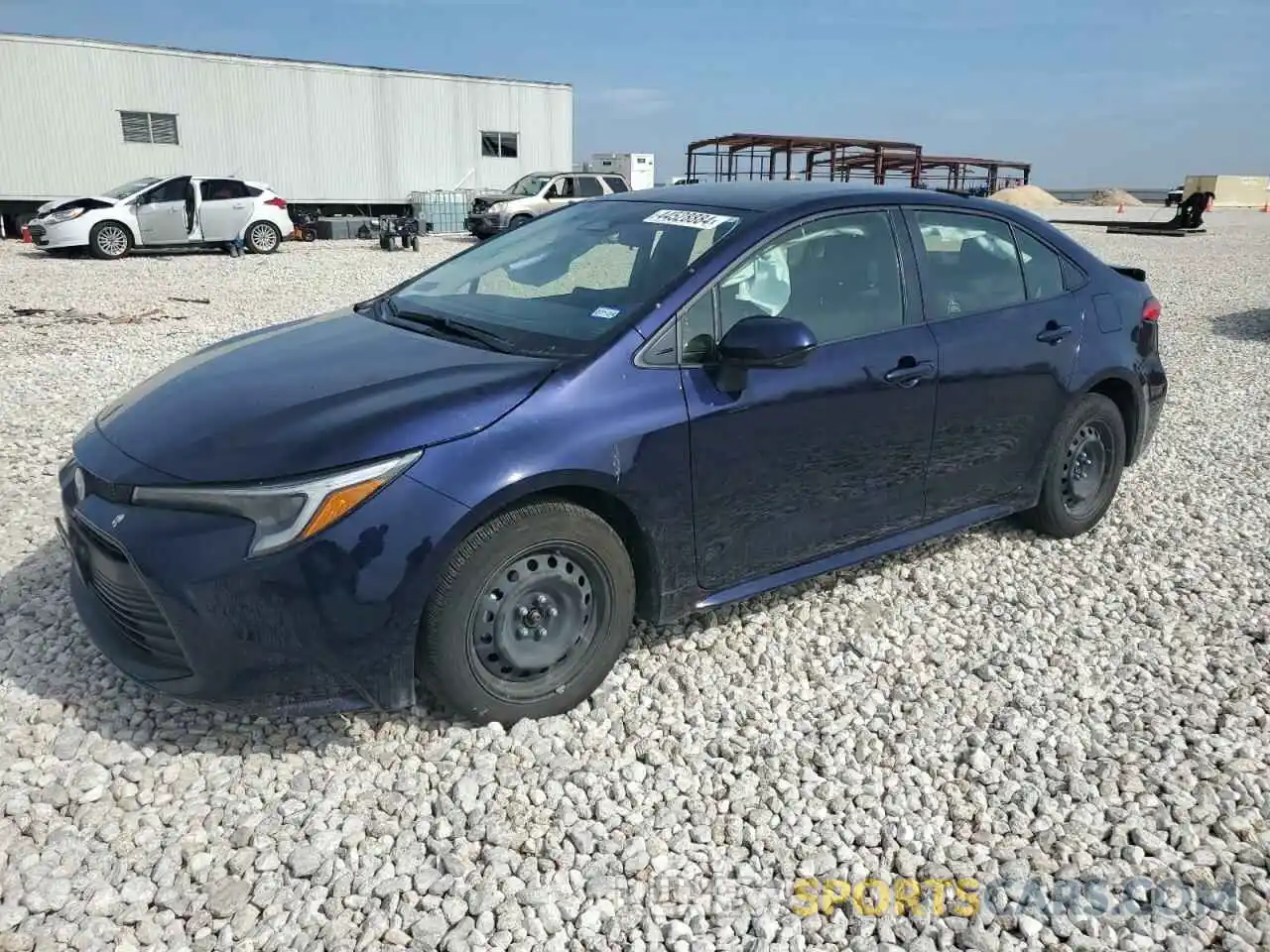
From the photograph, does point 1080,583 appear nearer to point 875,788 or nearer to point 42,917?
point 875,788

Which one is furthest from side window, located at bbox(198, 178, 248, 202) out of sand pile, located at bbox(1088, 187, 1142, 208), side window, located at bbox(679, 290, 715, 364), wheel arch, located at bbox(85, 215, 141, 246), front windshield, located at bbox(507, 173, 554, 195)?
sand pile, located at bbox(1088, 187, 1142, 208)

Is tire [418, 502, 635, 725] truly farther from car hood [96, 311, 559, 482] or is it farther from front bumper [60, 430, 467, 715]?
car hood [96, 311, 559, 482]

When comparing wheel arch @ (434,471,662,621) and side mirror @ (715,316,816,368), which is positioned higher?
side mirror @ (715,316,816,368)

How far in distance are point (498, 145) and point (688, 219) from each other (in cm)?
2560

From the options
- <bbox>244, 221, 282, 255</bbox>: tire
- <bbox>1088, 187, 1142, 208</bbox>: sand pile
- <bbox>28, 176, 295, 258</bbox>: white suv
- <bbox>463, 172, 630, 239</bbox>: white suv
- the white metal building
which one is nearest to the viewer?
<bbox>28, 176, 295, 258</bbox>: white suv

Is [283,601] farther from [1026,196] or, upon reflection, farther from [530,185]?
[1026,196]

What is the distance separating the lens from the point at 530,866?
2.53 m

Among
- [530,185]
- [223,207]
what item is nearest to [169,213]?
[223,207]

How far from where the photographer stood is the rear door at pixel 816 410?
325 cm

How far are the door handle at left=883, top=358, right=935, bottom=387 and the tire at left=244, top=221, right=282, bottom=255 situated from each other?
18.6 meters

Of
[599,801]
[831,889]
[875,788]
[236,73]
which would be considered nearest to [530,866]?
[599,801]

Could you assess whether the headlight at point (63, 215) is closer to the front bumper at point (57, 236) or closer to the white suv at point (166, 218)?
the white suv at point (166, 218)

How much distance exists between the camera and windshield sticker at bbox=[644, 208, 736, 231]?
3561 mm

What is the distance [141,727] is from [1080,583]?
381 cm
